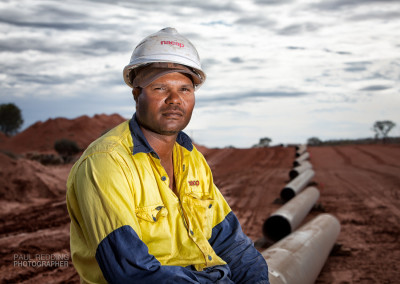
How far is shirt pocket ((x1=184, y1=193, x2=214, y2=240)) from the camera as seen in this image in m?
2.60

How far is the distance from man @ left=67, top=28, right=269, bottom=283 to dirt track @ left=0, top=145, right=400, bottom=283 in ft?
10.8

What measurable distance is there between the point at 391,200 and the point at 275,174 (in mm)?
6821

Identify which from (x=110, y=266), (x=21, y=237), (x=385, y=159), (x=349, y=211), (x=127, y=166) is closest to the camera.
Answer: (x=110, y=266)

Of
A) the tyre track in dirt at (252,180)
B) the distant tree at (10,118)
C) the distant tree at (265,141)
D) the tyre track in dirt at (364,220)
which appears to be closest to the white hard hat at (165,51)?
the tyre track in dirt at (364,220)

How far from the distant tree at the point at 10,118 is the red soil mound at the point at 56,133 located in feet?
24.4

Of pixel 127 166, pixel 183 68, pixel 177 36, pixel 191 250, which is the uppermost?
pixel 177 36

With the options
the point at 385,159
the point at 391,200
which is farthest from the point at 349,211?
the point at 385,159

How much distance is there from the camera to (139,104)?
2.66 metres

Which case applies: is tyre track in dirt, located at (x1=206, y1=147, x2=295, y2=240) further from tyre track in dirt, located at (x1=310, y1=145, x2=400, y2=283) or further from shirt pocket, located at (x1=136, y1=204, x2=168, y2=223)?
shirt pocket, located at (x1=136, y1=204, x2=168, y2=223)

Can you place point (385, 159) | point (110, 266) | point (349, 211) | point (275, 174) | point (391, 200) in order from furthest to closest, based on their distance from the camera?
1. point (385, 159)
2. point (275, 174)
3. point (391, 200)
4. point (349, 211)
5. point (110, 266)

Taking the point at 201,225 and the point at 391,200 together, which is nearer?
the point at 201,225

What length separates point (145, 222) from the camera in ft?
7.56

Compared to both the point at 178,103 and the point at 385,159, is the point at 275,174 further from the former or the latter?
the point at 178,103

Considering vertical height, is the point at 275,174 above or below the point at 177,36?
below
